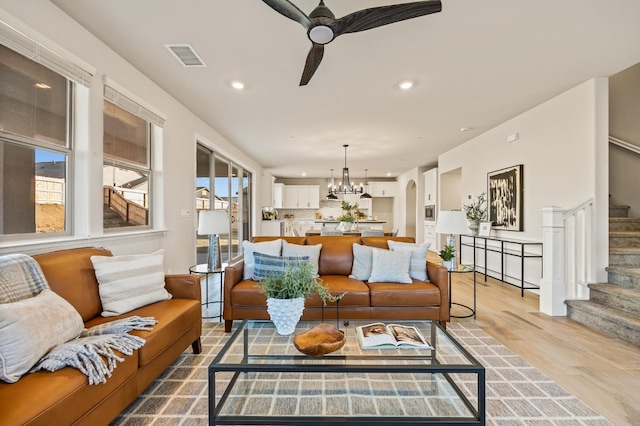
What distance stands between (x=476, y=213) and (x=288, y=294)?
189 inches

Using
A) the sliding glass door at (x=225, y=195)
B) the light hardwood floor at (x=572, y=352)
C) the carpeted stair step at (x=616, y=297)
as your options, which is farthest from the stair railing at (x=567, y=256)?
the sliding glass door at (x=225, y=195)

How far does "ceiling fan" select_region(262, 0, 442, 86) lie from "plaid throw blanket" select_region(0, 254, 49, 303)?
2.00 meters

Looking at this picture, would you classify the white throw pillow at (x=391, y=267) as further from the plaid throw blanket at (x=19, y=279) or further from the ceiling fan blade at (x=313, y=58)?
the plaid throw blanket at (x=19, y=279)

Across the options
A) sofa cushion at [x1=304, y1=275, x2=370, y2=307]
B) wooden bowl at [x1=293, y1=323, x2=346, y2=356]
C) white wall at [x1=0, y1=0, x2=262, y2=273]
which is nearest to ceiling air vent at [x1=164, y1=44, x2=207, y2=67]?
white wall at [x1=0, y1=0, x2=262, y2=273]

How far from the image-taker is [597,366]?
7.28ft

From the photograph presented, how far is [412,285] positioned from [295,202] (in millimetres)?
8673

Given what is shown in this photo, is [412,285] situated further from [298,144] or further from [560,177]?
[298,144]

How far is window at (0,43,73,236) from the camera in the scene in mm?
2039

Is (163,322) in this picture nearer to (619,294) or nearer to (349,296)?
(349,296)

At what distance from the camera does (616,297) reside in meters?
3.02

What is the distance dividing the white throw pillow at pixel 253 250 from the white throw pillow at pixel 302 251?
71 millimetres

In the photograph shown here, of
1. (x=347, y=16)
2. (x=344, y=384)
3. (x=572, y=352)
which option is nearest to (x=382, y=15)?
(x=347, y=16)

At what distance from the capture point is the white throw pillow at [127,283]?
2.01m

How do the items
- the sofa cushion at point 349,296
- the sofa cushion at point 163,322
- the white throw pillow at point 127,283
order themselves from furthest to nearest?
the sofa cushion at point 349,296
the white throw pillow at point 127,283
the sofa cushion at point 163,322
